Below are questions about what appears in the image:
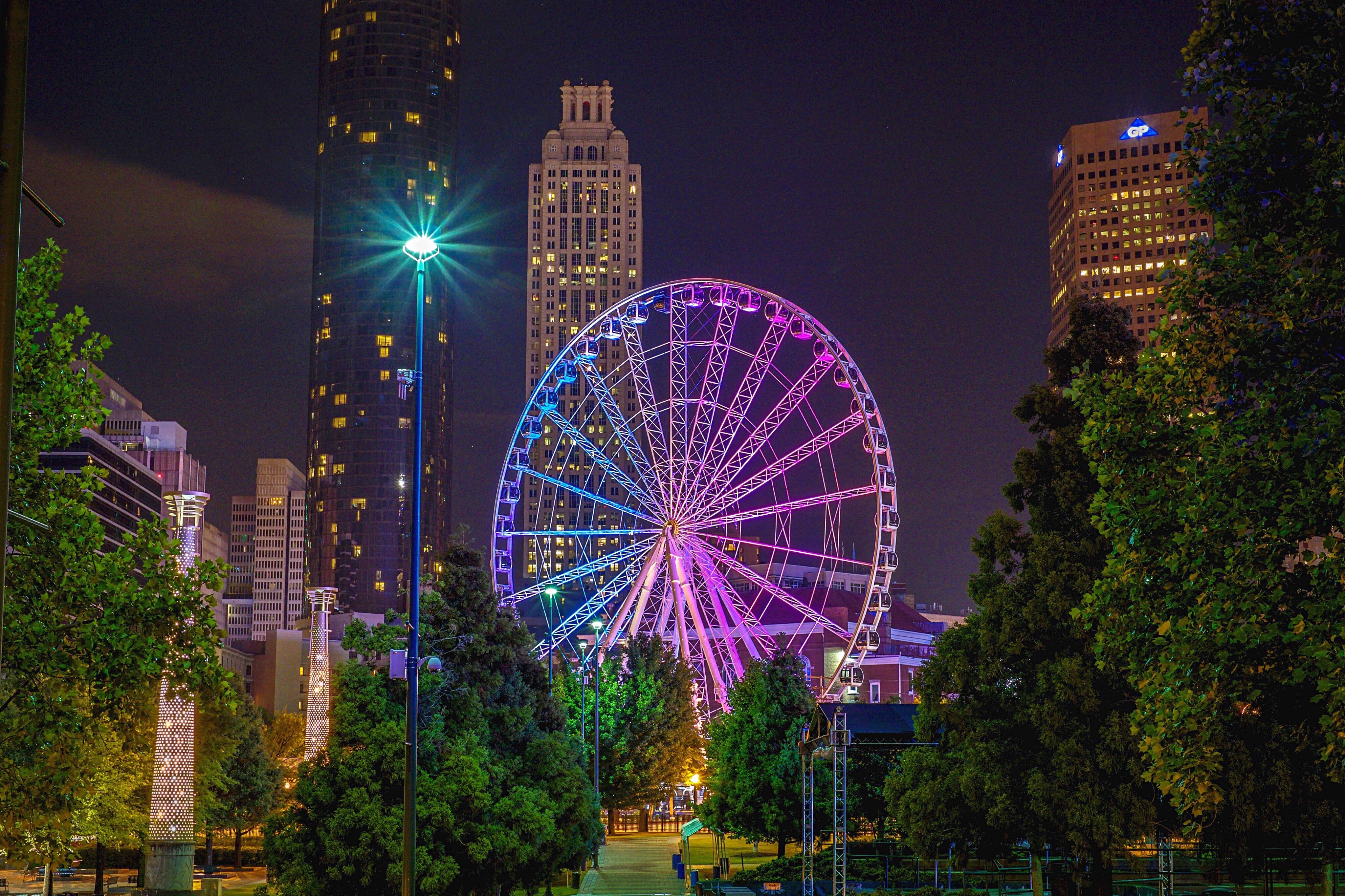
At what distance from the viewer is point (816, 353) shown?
57156 millimetres

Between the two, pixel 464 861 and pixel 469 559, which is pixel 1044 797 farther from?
pixel 469 559

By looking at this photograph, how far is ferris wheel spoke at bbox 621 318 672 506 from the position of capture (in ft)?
181

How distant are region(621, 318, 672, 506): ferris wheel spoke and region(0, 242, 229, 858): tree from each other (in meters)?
34.9

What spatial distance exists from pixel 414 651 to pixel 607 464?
3392 cm

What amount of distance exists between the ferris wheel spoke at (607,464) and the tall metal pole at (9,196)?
4596 cm

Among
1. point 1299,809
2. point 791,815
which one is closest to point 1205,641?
point 1299,809

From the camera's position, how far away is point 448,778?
28.0m

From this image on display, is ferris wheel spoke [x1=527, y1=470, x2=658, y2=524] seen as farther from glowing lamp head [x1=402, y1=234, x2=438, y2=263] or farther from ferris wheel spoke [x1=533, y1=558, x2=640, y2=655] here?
glowing lamp head [x1=402, y1=234, x2=438, y2=263]

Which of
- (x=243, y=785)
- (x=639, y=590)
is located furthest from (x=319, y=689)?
(x=639, y=590)

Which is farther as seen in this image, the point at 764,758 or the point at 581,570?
the point at 581,570

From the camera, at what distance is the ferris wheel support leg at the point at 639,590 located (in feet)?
184

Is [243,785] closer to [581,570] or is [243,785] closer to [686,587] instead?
[581,570]

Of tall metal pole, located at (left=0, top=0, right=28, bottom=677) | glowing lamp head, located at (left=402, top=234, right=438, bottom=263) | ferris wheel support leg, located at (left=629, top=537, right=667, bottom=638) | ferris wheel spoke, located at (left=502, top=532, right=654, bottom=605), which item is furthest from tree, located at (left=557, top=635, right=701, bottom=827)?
tall metal pole, located at (left=0, top=0, right=28, bottom=677)

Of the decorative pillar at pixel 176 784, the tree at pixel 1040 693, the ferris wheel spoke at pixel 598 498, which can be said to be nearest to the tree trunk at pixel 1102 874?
the tree at pixel 1040 693
